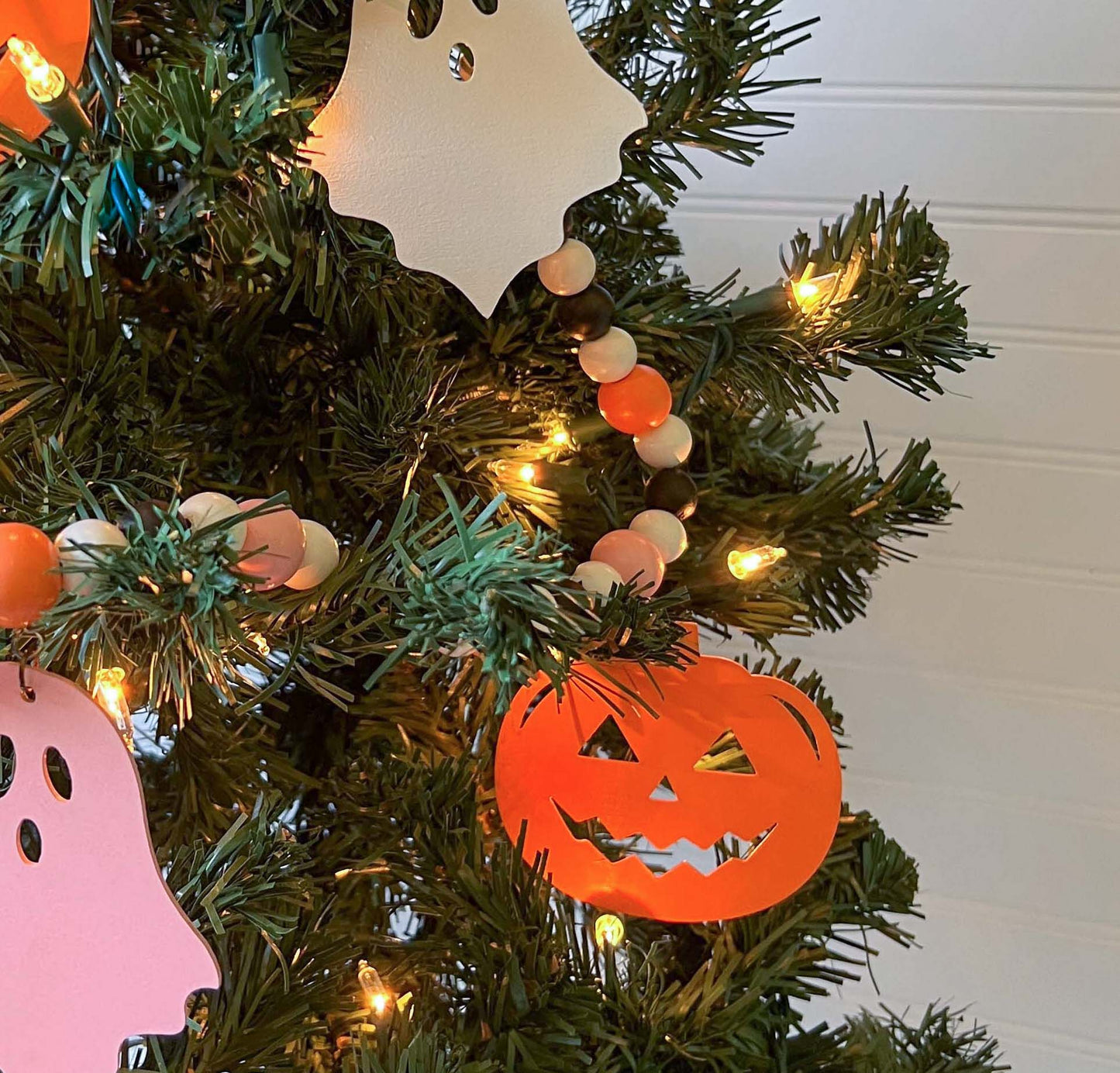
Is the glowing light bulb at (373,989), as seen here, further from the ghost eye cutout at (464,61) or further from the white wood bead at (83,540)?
the ghost eye cutout at (464,61)

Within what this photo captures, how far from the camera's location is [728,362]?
0.44m

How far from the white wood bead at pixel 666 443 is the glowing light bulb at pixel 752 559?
0.05 m

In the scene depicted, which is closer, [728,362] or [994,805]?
[728,362]

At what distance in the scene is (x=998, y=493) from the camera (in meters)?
0.83

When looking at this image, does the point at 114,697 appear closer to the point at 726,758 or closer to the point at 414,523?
the point at 414,523

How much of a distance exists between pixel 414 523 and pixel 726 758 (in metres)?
0.18

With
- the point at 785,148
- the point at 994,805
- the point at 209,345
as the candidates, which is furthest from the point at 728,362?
the point at 994,805

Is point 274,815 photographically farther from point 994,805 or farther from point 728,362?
point 994,805

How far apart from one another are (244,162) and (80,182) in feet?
0.15

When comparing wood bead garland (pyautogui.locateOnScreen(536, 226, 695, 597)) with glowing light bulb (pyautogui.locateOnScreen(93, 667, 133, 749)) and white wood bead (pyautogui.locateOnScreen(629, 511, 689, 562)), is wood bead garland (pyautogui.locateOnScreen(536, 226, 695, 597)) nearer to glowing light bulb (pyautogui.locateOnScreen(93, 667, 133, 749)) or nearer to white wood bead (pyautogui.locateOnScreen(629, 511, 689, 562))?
white wood bead (pyautogui.locateOnScreen(629, 511, 689, 562))

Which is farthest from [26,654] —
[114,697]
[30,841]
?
[30,841]

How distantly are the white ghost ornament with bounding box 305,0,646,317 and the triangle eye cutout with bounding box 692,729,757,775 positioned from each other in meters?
0.22

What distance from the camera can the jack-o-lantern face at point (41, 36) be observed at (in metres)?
0.31

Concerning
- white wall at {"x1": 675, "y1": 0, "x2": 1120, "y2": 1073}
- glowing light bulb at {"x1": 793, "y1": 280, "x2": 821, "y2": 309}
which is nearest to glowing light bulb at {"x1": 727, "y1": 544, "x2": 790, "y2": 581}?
glowing light bulb at {"x1": 793, "y1": 280, "x2": 821, "y2": 309}
